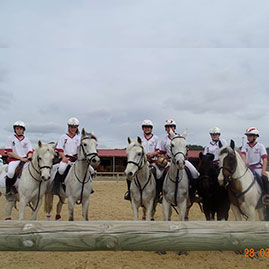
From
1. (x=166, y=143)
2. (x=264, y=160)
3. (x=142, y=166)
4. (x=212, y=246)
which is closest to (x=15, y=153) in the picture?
(x=142, y=166)

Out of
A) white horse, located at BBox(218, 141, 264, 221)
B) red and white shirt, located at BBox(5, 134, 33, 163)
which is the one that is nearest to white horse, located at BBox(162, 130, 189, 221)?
white horse, located at BBox(218, 141, 264, 221)

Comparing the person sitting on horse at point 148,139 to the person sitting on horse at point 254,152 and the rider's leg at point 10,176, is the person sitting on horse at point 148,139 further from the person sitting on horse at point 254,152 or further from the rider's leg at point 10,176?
the rider's leg at point 10,176

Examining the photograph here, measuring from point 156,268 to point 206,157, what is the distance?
2722 millimetres

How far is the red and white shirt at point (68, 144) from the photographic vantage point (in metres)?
6.41

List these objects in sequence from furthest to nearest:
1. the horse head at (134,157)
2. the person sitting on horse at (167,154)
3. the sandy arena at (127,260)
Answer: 1. the person sitting on horse at (167,154)
2. the sandy arena at (127,260)
3. the horse head at (134,157)

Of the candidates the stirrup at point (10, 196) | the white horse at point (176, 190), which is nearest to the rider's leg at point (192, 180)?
the white horse at point (176, 190)

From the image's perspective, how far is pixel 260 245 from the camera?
2.83 meters

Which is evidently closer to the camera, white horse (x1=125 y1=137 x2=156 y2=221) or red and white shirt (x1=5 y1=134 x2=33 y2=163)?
white horse (x1=125 y1=137 x2=156 y2=221)

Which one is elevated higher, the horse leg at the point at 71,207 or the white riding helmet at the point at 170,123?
the white riding helmet at the point at 170,123

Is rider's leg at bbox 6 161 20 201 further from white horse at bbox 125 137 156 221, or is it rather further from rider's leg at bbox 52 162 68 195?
white horse at bbox 125 137 156 221

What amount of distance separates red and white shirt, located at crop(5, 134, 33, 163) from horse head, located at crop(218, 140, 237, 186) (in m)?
4.75

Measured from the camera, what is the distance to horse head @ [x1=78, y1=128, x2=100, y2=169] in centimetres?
546

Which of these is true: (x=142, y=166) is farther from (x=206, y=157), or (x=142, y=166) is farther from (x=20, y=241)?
(x=20, y=241)

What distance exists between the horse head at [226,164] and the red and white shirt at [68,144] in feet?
11.6
